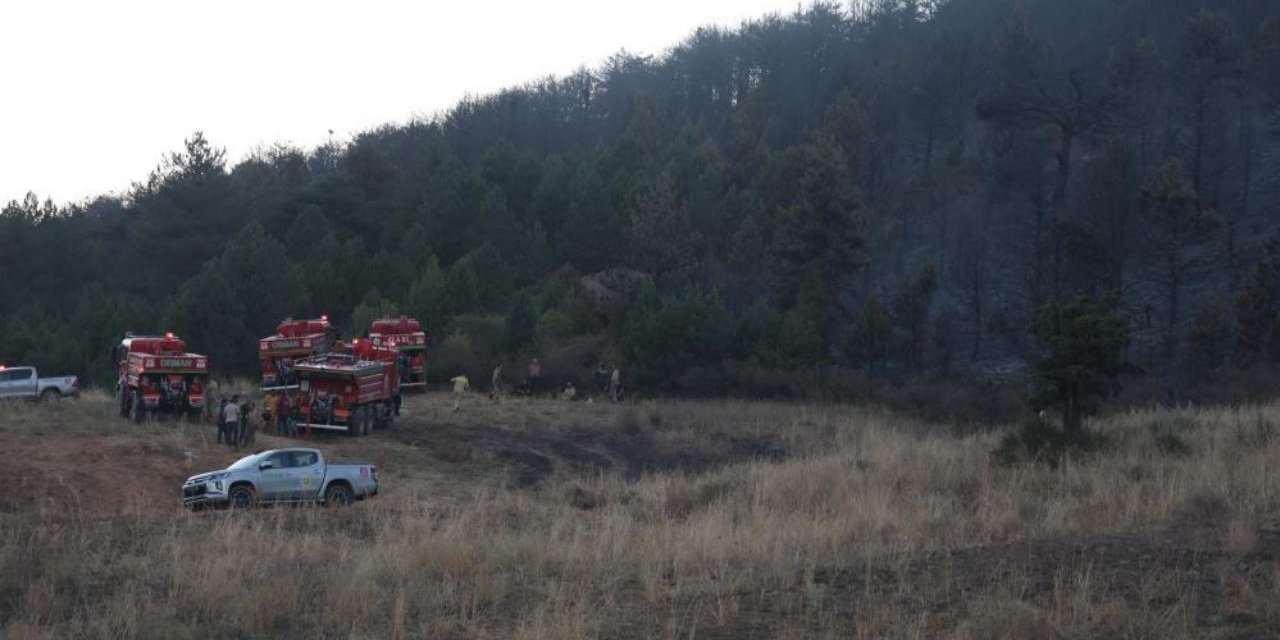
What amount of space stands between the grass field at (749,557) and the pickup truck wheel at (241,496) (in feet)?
4.00

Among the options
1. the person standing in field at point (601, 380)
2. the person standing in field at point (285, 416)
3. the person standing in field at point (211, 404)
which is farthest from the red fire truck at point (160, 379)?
the person standing in field at point (601, 380)

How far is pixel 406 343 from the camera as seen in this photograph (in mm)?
46594

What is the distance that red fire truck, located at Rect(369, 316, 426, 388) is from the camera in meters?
45.8

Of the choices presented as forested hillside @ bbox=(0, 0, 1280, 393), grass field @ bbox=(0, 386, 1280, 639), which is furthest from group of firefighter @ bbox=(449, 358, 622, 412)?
grass field @ bbox=(0, 386, 1280, 639)

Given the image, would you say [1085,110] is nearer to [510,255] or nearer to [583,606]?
[510,255]

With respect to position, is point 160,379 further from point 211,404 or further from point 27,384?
point 27,384

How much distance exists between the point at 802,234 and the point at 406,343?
81.5 ft

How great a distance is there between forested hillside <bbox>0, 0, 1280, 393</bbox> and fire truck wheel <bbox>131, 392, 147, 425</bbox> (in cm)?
1637

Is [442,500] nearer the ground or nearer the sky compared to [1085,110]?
nearer the ground

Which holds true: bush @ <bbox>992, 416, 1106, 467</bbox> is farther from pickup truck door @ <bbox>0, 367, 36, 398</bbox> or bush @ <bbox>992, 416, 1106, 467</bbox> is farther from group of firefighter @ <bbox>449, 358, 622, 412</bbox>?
pickup truck door @ <bbox>0, 367, 36, 398</bbox>

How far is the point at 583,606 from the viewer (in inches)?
362

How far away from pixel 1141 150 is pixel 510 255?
38.1 metres

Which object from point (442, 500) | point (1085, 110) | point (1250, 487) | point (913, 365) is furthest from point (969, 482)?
point (1085, 110)

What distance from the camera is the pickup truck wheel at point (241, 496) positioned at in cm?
2267
